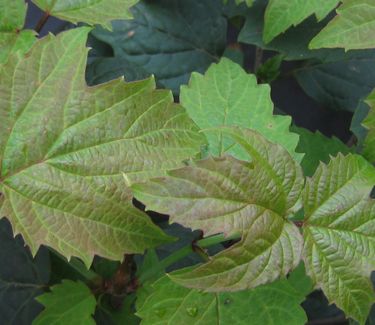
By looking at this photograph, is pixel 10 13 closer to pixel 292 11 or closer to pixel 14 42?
pixel 14 42

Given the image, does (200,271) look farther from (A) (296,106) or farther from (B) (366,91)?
(A) (296,106)

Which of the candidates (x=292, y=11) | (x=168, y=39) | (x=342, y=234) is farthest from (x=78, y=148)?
(x=168, y=39)

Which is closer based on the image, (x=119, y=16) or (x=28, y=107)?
(x=28, y=107)

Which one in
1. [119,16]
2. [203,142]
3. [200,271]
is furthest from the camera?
[119,16]

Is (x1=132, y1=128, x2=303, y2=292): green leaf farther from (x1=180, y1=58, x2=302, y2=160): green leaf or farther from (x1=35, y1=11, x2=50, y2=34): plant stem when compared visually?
(x1=35, y1=11, x2=50, y2=34): plant stem

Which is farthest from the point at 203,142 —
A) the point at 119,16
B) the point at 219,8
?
the point at 219,8

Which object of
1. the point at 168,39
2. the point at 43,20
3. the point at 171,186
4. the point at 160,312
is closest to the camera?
the point at 171,186

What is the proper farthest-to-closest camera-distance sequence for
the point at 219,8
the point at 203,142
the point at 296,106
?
the point at 296,106
the point at 219,8
the point at 203,142
